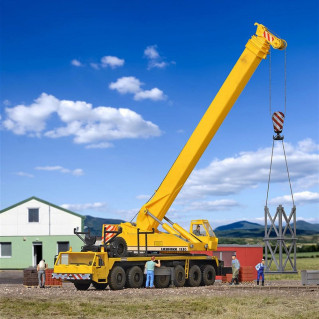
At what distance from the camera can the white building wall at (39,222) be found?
50250 mm

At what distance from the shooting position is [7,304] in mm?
19875

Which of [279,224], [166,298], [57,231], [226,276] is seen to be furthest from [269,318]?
[57,231]

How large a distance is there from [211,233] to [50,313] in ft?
40.7

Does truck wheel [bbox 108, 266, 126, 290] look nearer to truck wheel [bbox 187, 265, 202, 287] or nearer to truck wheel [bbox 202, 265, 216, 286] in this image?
truck wheel [bbox 187, 265, 202, 287]

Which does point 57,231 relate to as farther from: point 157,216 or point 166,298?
point 166,298

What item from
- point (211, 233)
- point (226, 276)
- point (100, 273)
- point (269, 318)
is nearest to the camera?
point (269, 318)

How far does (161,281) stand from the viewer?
1048 inches

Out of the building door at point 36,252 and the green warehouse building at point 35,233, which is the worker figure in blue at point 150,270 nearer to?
the green warehouse building at point 35,233

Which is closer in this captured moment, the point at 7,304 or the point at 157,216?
the point at 7,304

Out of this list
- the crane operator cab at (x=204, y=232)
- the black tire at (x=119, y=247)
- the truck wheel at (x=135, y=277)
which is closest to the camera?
the black tire at (x=119, y=247)

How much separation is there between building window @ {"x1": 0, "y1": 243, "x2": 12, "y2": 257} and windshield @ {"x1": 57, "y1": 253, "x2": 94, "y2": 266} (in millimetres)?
26368

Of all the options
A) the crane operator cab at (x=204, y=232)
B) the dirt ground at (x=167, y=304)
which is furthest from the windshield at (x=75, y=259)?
the crane operator cab at (x=204, y=232)

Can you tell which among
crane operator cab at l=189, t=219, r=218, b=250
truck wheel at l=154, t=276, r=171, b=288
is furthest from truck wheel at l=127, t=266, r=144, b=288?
crane operator cab at l=189, t=219, r=218, b=250

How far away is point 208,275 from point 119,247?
562cm
